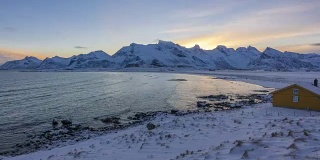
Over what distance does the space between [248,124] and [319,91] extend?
56.3ft

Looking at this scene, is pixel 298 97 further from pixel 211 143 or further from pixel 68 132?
pixel 68 132

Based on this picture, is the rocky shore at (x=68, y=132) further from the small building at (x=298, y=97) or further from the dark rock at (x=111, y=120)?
the small building at (x=298, y=97)

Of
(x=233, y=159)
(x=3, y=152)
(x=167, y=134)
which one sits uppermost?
(x=233, y=159)

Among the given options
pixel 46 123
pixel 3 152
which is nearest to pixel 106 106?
pixel 46 123

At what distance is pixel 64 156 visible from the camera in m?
20.3

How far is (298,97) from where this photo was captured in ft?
126

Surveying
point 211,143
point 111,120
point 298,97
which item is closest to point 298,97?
point 298,97

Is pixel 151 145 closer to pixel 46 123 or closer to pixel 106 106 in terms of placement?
pixel 46 123

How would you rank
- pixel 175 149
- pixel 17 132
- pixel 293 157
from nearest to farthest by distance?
pixel 293 157, pixel 175 149, pixel 17 132

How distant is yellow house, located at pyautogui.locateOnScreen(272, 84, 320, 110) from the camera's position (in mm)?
37188

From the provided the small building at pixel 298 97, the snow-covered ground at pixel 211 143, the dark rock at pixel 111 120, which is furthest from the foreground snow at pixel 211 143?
the small building at pixel 298 97

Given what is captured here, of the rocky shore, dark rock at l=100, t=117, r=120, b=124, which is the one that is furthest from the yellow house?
dark rock at l=100, t=117, r=120, b=124

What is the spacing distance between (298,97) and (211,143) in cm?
2262

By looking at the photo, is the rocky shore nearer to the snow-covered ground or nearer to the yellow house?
the snow-covered ground
